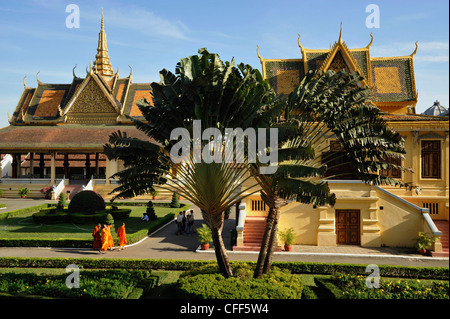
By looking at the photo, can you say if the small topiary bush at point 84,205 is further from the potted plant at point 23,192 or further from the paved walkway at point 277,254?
the potted plant at point 23,192

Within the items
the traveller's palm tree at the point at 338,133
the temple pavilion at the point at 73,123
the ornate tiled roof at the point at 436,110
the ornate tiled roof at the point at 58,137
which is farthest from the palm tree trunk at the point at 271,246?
the ornate tiled roof at the point at 436,110

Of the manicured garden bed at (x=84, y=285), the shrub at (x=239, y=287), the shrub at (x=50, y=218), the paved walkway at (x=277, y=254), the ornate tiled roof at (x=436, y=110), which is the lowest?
the paved walkway at (x=277, y=254)

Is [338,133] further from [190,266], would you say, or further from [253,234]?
[253,234]

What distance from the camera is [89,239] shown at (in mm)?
20344

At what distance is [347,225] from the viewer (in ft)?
70.1

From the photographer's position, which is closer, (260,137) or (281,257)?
(260,137)

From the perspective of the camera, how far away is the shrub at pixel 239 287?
37.3ft

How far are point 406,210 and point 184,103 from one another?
14537 mm

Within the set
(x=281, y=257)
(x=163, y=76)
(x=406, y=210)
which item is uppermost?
(x=163, y=76)

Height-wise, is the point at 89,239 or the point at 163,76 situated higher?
the point at 163,76

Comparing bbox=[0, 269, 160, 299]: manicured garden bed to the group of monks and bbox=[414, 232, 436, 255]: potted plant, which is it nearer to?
the group of monks

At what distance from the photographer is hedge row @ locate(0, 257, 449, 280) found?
16.0 metres

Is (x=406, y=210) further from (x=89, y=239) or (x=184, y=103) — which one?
(x=89, y=239)
